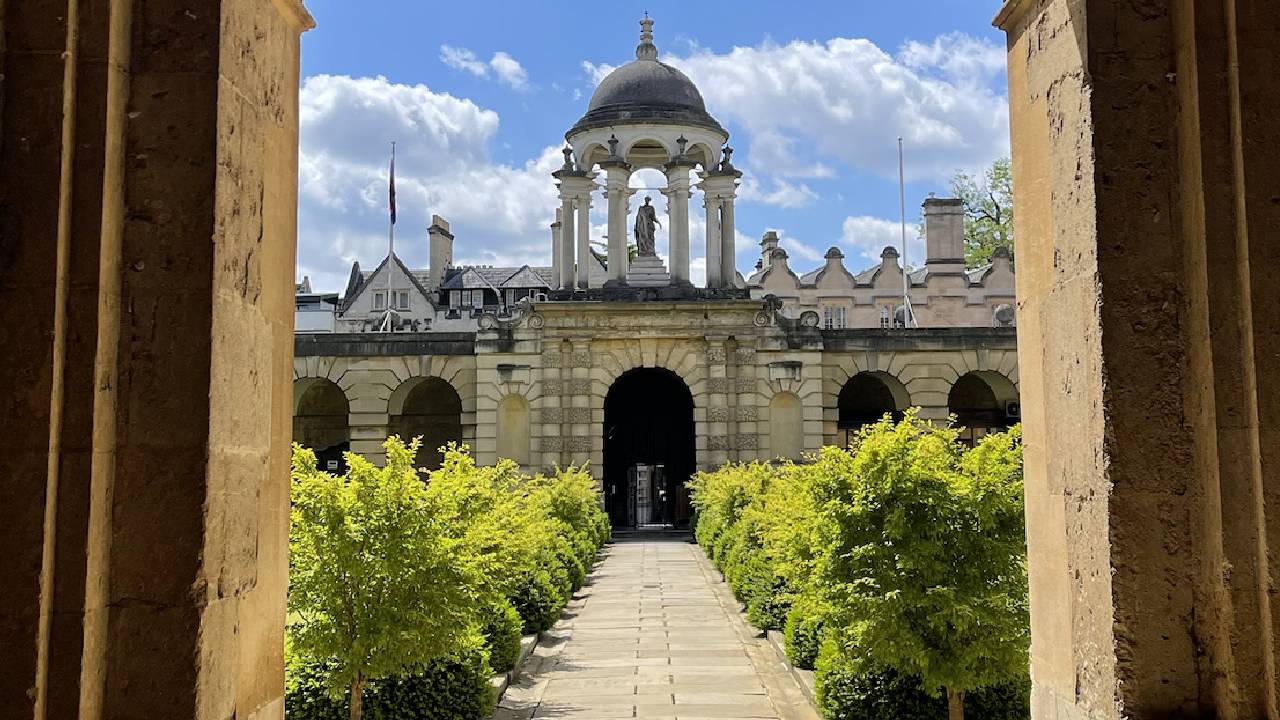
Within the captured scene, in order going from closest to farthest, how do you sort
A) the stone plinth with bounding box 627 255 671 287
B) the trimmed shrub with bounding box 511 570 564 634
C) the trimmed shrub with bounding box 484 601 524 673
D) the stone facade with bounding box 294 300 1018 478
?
the trimmed shrub with bounding box 484 601 524 673 → the trimmed shrub with bounding box 511 570 564 634 → the stone facade with bounding box 294 300 1018 478 → the stone plinth with bounding box 627 255 671 287

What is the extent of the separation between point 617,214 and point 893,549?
85.0 feet

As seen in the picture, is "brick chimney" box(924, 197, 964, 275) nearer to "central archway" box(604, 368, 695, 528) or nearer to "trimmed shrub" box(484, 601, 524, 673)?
"central archway" box(604, 368, 695, 528)

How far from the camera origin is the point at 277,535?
6082 millimetres

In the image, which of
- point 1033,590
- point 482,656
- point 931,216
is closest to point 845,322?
point 931,216

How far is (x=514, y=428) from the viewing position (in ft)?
113

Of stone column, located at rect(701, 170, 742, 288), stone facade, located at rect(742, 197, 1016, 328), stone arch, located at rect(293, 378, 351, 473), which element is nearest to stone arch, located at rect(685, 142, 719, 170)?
stone column, located at rect(701, 170, 742, 288)

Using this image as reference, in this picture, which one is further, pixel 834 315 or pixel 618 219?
pixel 834 315

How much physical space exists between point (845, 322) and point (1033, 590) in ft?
173

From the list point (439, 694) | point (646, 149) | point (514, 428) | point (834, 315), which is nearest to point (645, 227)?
point (646, 149)

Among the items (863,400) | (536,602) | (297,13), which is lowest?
(536,602)

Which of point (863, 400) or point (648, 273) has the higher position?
point (648, 273)

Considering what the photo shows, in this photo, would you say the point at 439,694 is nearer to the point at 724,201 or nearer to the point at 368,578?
the point at 368,578

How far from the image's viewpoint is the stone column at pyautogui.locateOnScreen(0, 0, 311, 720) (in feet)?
16.7

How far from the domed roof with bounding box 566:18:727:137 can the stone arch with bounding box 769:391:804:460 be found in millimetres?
8286
